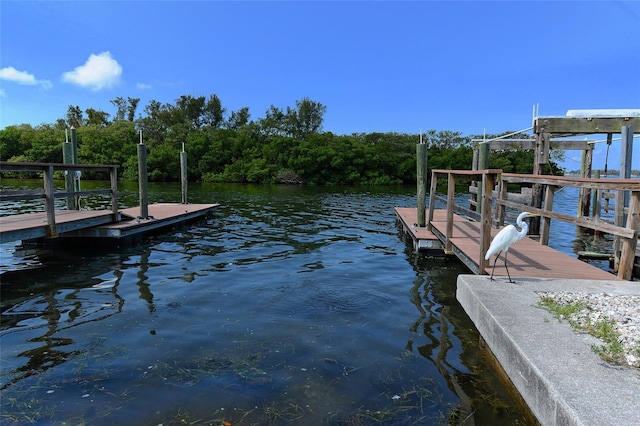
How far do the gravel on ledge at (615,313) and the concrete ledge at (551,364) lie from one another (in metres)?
0.17

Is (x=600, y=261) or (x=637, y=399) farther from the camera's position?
(x=600, y=261)

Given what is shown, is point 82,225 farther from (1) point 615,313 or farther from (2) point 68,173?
(1) point 615,313

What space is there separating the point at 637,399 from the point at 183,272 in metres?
6.97

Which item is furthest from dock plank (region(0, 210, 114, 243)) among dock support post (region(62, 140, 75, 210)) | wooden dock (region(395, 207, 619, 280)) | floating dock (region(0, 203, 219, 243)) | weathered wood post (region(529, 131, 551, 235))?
weathered wood post (region(529, 131, 551, 235))

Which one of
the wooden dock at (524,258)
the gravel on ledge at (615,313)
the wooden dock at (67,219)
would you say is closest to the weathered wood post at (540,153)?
the wooden dock at (524,258)

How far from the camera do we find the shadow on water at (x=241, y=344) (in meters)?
3.45

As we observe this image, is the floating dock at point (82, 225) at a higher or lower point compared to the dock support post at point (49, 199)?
lower

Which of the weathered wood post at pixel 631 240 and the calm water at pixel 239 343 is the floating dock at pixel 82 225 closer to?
the calm water at pixel 239 343

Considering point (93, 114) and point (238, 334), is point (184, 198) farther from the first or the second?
point (93, 114)

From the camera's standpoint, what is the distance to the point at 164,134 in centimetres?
5931

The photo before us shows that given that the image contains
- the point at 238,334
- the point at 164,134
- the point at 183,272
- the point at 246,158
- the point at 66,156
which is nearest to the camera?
the point at 238,334

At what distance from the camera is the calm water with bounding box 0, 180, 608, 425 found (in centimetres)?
345

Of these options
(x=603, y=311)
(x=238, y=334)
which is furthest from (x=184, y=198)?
(x=603, y=311)

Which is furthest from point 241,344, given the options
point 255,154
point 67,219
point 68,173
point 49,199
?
point 255,154
